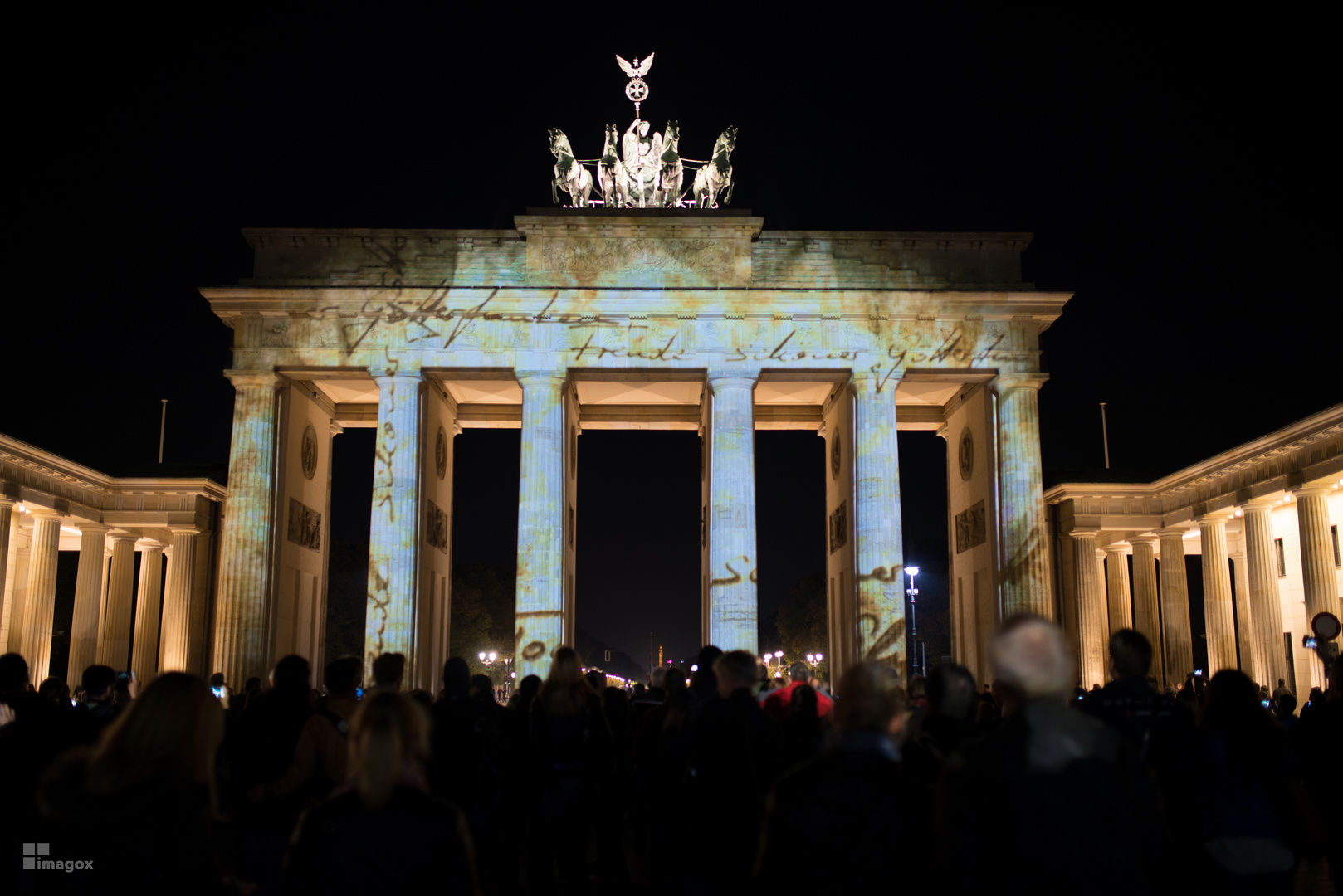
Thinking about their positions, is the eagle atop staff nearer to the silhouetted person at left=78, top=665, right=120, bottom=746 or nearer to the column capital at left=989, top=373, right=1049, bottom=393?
the column capital at left=989, top=373, right=1049, bottom=393

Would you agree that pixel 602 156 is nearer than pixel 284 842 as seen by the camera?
No

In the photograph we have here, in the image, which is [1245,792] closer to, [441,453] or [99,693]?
[99,693]

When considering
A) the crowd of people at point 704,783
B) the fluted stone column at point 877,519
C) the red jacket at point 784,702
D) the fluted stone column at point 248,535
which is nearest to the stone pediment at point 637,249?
the fluted stone column at point 877,519

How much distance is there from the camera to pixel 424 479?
3544 cm

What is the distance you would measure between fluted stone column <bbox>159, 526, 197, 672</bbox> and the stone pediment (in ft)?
59.9

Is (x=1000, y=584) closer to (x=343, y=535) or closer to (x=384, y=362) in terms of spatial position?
(x=384, y=362)

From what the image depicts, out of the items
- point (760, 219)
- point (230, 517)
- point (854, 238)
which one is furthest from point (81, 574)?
point (854, 238)

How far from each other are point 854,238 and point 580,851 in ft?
91.3

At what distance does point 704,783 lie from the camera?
269 inches

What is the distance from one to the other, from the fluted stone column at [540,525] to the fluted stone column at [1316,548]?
73.7 feet

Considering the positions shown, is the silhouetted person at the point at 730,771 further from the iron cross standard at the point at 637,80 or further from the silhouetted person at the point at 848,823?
the iron cross standard at the point at 637,80

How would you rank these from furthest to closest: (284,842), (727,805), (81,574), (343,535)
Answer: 1. (343,535)
2. (81,574)
3. (284,842)
4. (727,805)

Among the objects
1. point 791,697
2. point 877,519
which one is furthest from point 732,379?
point 791,697

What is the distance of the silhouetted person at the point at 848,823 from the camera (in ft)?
14.8
